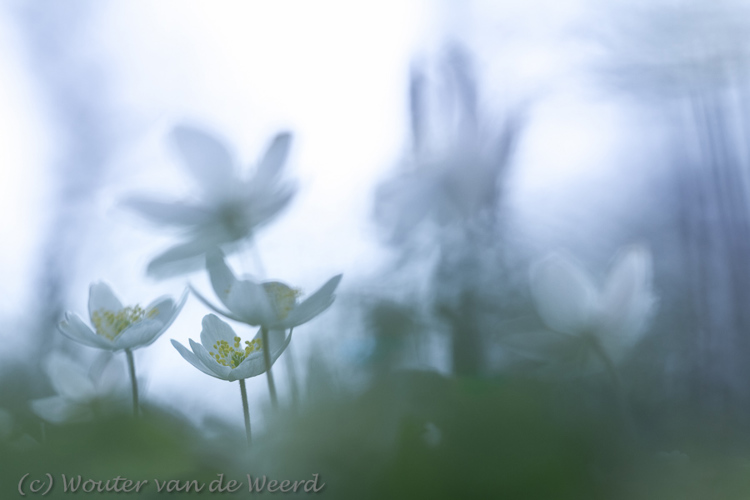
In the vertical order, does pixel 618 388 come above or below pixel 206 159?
below

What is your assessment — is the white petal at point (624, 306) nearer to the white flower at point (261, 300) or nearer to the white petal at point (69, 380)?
the white flower at point (261, 300)

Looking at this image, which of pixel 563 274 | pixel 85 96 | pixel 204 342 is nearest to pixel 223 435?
pixel 204 342

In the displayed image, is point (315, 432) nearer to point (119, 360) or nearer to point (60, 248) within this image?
point (119, 360)

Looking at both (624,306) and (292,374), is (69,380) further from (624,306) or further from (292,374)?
(624,306)

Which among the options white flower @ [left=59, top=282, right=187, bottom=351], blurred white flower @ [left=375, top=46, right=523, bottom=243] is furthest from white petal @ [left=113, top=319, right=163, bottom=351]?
blurred white flower @ [left=375, top=46, right=523, bottom=243]

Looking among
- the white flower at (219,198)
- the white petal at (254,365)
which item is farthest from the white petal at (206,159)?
the white petal at (254,365)

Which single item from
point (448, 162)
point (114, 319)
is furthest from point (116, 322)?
point (448, 162)
